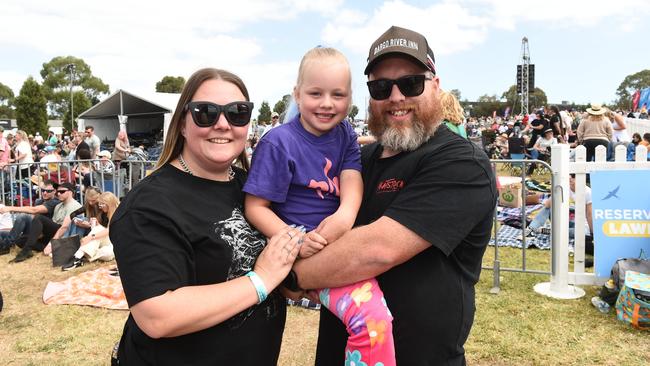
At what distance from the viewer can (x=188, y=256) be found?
1.63 meters

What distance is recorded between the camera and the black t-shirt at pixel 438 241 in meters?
1.72

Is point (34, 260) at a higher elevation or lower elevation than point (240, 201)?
lower

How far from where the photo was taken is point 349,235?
5.83 feet

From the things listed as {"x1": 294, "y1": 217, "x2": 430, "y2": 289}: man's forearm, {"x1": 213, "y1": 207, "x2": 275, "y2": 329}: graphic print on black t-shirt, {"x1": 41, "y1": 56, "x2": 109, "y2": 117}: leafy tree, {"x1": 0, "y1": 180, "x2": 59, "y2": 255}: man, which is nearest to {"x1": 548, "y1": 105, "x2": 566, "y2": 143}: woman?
{"x1": 0, "y1": 180, "x2": 59, "y2": 255}: man

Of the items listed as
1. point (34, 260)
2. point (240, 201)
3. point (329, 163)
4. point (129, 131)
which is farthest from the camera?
point (129, 131)

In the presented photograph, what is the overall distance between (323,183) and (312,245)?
0.32 meters

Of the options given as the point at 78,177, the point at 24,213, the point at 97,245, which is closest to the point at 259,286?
the point at 97,245

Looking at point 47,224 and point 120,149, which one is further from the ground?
point 120,149

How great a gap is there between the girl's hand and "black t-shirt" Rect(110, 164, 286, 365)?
19cm

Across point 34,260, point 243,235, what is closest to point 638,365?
point 243,235

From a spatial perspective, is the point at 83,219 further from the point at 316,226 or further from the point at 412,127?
the point at 412,127

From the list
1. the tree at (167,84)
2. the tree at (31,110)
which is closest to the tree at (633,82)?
the tree at (167,84)

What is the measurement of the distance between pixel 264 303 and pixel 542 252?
7.29 metres

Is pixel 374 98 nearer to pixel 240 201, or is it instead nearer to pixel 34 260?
pixel 240 201
